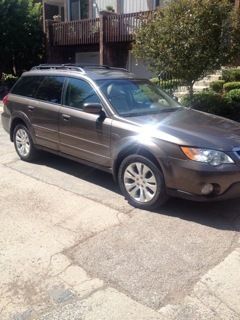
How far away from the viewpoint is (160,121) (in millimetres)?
5379

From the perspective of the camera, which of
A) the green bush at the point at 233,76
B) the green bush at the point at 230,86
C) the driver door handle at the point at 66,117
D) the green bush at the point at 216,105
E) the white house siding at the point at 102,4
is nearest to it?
the driver door handle at the point at 66,117

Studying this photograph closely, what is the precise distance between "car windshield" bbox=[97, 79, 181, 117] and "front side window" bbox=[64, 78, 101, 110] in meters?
0.16

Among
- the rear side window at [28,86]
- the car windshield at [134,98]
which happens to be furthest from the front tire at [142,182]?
the rear side window at [28,86]

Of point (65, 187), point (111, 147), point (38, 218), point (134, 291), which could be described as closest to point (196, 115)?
point (111, 147)

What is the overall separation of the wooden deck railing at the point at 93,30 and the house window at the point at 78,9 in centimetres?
324

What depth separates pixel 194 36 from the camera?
9.80 meters

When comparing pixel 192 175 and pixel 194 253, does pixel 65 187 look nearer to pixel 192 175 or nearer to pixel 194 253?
pixel 192 175

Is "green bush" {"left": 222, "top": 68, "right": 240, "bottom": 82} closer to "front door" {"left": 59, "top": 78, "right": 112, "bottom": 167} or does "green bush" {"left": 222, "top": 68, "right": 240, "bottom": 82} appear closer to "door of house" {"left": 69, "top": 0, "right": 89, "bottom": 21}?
"front door" {"left": 59, "top": 78, "right": 112, "bottom": 167}

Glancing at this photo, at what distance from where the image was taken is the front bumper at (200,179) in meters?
4.60

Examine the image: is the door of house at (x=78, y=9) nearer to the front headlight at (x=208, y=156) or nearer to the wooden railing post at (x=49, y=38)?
the wooden railing post at (x=49, y=38)

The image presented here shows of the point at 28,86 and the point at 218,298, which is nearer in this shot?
the point at 218,298

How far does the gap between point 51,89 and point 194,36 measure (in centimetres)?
445

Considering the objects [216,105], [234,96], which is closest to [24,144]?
[216,105]

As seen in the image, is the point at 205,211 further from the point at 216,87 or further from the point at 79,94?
the point at 216,87
